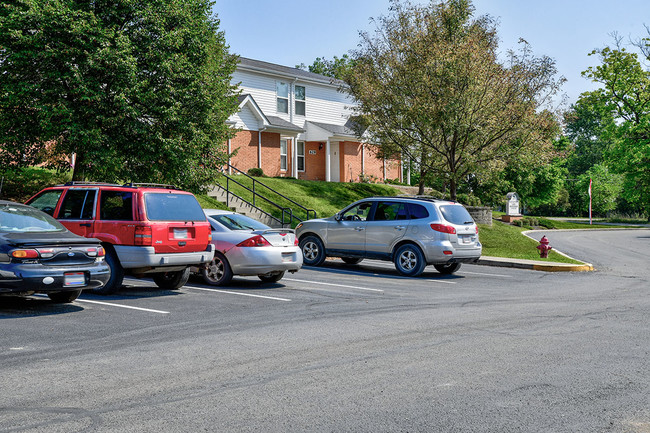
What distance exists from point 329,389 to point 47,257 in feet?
17.9

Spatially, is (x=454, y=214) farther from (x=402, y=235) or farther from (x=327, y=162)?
(x=327, y=162)

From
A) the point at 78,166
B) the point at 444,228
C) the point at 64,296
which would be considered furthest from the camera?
the point at 78,166

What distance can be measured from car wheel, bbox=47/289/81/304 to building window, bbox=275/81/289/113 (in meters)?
29.4

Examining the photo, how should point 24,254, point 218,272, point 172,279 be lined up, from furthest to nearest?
1. point 218,272
2. point 172,279
3. point 24,254

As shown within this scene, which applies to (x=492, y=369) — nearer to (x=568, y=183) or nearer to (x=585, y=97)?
(x=585, y=97)

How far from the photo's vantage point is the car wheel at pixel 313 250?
1718 cm

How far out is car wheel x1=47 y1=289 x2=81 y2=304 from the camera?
10.1 metres

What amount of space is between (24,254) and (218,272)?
14.7 feet

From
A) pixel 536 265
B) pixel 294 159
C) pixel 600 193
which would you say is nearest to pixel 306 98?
pixel 294 159

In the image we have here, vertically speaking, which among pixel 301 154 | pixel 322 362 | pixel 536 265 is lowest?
pixel 322 362

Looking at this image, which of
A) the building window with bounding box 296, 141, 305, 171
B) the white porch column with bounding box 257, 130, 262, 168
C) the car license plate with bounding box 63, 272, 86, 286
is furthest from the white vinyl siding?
the car license plate with bounding box 63, 272, 86, 286

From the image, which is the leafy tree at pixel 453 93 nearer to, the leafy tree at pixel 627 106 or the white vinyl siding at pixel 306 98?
the white vinyl siding at pixel 306 98

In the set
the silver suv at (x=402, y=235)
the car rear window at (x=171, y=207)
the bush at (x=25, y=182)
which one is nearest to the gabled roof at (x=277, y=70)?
the bush at (x=25, y=182)

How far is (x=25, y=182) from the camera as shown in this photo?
20594mm
